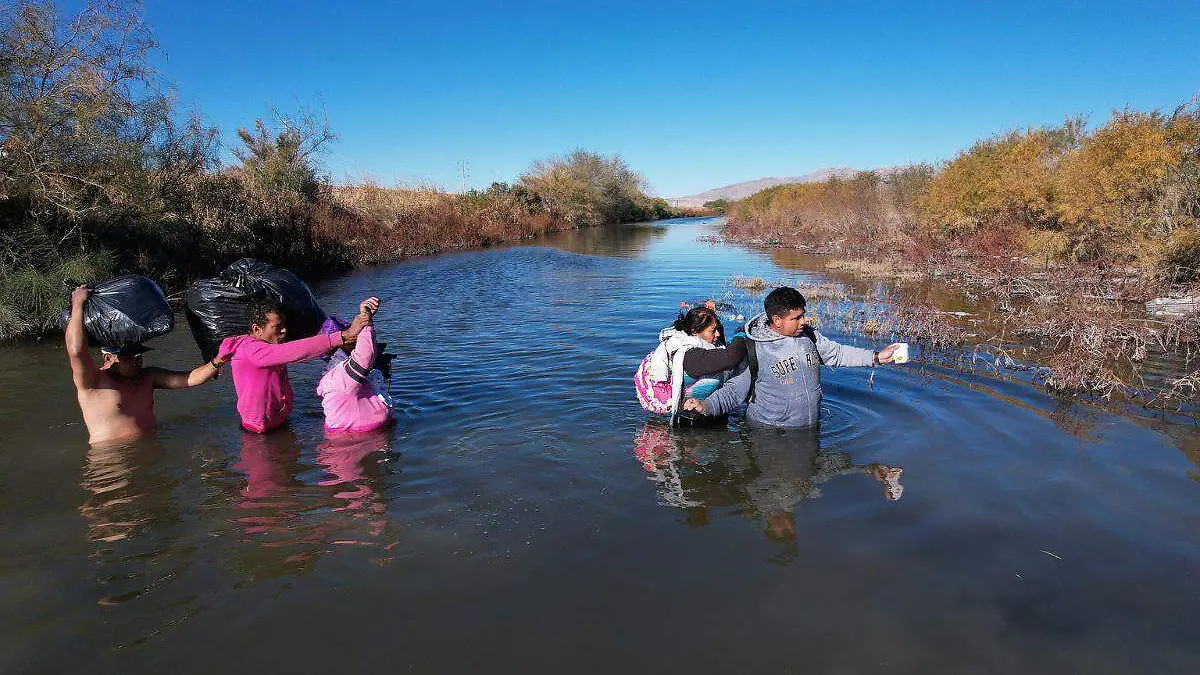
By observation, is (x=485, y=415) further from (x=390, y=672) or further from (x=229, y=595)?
(x=390, y=672)

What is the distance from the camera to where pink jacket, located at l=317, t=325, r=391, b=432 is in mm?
5109

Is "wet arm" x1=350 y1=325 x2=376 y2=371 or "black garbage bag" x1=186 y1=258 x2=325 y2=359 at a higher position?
"black garbage bag" x1=186 y1=258 x2=325 y2=359

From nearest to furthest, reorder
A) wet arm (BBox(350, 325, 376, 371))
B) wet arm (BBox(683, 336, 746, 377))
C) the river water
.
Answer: the river water
wet arm (BBox(350, 325, 376, 371))
wet arm (BBox(683, 336, 746, 377))

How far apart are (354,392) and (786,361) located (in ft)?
12.0

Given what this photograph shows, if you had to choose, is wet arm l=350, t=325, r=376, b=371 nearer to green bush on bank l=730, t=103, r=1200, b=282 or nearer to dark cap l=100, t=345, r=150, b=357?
dark cap l=100, t=345, r=150, b=357

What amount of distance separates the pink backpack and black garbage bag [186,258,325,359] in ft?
9.49

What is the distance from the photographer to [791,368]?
17.2ft

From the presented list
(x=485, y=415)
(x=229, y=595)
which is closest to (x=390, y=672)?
(x=229, y=595)

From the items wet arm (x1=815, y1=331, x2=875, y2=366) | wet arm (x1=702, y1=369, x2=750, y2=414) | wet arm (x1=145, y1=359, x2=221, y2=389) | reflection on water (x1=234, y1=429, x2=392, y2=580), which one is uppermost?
wet arm (x1=145, y1=359, x2=221, y2=389)

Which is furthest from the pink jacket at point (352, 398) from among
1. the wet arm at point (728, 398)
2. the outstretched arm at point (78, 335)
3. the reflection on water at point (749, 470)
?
the wet arm at point (728, 398)

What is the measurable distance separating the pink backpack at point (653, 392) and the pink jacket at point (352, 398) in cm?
236

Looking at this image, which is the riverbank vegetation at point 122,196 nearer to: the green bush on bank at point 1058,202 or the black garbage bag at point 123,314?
the black garbage bag at point 123,314

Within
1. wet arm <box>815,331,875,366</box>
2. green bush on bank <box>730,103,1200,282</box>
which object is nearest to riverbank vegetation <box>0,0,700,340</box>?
wet arm <box>815,331,875,366</box>

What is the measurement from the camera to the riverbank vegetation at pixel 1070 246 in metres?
7.83
